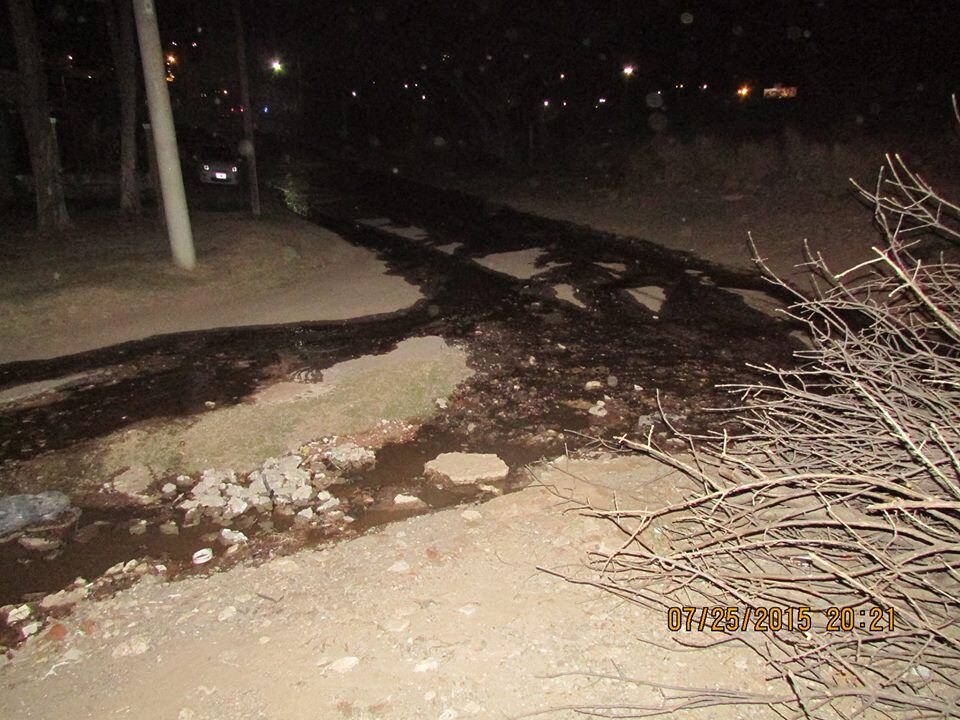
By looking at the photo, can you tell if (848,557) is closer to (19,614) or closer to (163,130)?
(19,614)

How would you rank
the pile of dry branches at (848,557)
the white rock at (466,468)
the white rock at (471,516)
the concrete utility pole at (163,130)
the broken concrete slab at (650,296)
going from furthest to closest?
the concrete utility pole at (163,130)
the broken concrete slab at (650,296)
the white rock at (466,468)
the white rock at (471,516)
the pile of dry branches at (848,557)

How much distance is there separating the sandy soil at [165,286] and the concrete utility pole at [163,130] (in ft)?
1.52

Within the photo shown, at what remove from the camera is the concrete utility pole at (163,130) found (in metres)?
8.57

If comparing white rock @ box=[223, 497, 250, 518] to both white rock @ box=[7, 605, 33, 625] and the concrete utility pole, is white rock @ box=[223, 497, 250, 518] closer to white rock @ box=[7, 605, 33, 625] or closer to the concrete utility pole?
white rock @ box=[7, 605, 33, 625]

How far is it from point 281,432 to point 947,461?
4401 mm

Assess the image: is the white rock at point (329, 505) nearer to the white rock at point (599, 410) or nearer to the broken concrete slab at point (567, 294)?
the white rock at point (599, 410)

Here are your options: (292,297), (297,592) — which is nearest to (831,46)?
(292,297)

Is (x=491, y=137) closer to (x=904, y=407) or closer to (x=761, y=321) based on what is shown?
(x=761, y=321)

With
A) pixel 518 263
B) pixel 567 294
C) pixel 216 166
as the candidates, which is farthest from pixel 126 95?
pixel 567 294

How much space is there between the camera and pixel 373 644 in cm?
293

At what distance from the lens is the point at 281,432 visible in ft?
16.5

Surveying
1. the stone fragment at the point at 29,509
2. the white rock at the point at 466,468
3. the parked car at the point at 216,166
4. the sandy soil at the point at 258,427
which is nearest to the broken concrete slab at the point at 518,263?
the sandy soil at the point at 258,427

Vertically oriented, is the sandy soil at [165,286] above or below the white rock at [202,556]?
above

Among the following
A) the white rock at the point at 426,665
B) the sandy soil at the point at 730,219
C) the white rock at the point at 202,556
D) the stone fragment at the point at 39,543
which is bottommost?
the stone fragment at the point at 39,543
